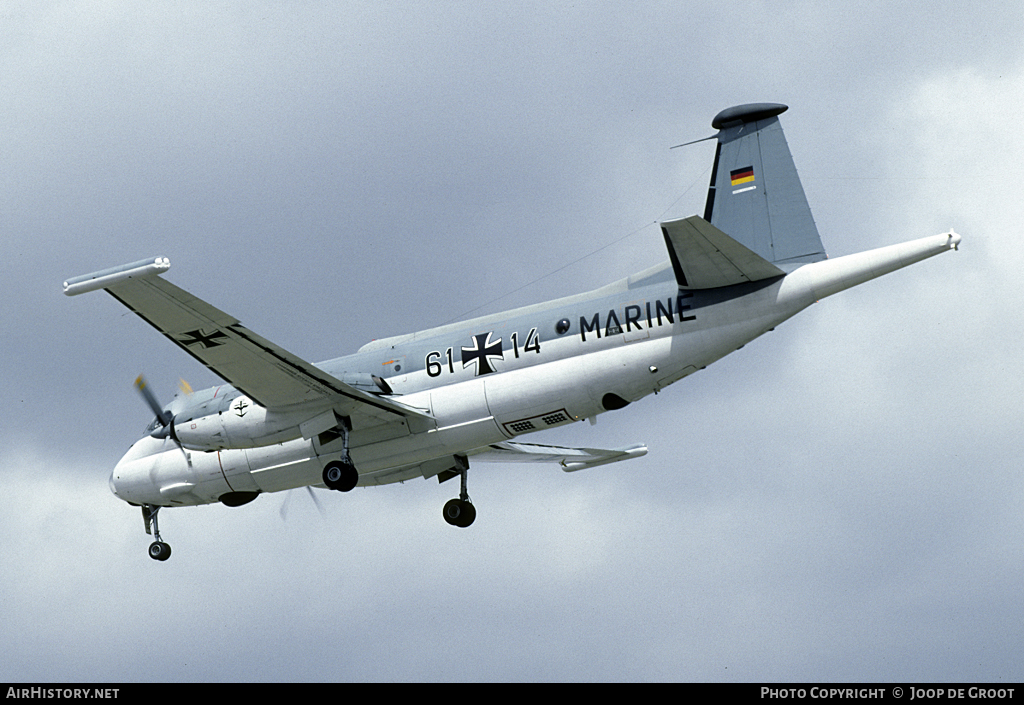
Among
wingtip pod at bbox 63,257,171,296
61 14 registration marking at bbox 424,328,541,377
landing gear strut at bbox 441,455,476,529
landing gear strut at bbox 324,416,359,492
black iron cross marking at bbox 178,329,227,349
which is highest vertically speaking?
wingtip pod at bbox 63,257,171,296

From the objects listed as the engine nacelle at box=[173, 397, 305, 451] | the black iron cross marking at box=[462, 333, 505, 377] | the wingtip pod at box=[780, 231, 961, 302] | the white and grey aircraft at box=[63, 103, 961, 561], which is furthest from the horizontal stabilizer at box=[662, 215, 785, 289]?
the engine nacelle at box=[173, 397, 305, 451]

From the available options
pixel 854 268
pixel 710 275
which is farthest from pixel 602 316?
pixel 854 268

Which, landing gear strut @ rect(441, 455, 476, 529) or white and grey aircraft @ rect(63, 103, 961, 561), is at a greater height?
white and grey aircraft @ rect(63, 103, 961, 561)

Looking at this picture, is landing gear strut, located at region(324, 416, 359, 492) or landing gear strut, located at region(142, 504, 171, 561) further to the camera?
landing gear strut, located at region(142, 504, 171, 561)

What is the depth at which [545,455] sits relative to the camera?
130 feet

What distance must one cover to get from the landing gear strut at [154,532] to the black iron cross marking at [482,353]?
10140 millimetres

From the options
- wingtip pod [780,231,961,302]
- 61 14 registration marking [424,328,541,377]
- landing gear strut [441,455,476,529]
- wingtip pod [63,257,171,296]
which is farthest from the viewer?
landing gear strut [441,455,476,529]

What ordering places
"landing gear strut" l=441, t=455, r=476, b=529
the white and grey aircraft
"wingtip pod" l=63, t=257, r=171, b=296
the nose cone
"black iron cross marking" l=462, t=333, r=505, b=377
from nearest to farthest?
1. "wingtip pod" l=63, t=257, r=171, b=296
2. the white and grey aircraft
3. "black iron cross marking" l=462, t=333, r=505, b=377
4. the nose cone
5. "landing gear strut" l=441, t=455, r=476, b=529

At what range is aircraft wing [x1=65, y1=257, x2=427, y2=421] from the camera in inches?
1053

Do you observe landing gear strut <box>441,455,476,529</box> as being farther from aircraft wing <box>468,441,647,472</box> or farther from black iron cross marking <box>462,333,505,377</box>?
black iron cross marking <box>462,333,505,377</box>

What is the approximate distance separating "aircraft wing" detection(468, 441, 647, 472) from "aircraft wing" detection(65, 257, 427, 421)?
7549mm

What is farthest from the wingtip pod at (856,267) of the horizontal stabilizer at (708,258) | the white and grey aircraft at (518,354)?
the horizontal stabilizer at (708,258)

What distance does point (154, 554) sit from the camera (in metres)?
35.7
